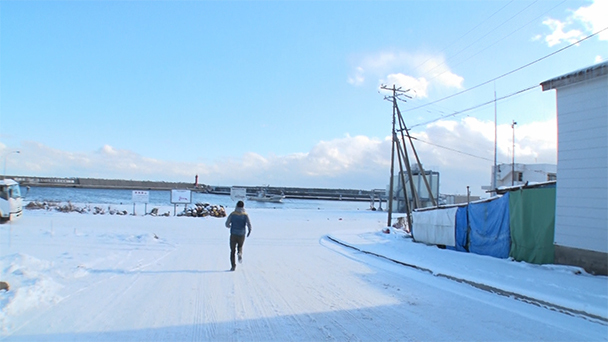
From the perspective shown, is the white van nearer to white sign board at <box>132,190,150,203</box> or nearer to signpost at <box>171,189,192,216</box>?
white sign board at <box>132,190,150,203</box>

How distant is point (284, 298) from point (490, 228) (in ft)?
31.2

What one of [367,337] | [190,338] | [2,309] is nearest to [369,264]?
[367,337]

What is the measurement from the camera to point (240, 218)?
10.4 m

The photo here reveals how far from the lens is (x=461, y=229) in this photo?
15.4 metres

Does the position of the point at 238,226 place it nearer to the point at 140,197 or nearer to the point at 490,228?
the point at 490,228

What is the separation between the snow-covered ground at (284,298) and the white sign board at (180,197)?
2114cm

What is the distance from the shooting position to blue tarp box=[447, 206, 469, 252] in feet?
49.6

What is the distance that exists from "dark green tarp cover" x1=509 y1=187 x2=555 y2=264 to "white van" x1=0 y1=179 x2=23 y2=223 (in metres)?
23.7

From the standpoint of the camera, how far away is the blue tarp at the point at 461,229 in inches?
596

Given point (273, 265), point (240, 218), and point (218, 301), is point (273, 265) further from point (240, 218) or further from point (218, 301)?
point (218, 301)

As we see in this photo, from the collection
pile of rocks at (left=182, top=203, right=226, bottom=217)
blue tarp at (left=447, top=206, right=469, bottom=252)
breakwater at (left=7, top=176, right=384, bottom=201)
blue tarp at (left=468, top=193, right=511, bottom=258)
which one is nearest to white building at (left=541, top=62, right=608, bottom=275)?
blue tarp at (left=468, top=193, right=511, bottom=258)

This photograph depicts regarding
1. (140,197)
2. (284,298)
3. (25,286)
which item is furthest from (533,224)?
(140,197)

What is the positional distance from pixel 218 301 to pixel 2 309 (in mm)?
3106

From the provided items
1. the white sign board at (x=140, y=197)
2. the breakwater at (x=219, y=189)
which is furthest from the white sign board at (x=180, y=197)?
the breakwater at (x=219, y=189)
